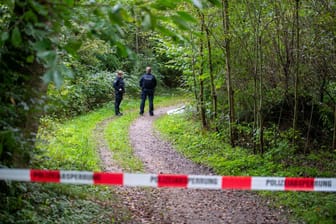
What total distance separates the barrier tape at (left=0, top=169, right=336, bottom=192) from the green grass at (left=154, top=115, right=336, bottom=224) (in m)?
1.88

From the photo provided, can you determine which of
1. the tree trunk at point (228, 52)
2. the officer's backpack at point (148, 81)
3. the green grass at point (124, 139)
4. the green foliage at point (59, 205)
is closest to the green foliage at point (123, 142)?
the green grass at point (124, 139)

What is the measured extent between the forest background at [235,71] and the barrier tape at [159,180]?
0.29 metres

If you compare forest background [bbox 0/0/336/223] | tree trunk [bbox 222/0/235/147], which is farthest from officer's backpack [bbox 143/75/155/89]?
tree trunk [bbox 222/0/235/147]

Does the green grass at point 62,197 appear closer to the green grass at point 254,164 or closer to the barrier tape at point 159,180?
the barrier tape at point 159,180

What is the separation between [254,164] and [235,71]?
11.5ft

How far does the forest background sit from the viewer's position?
12.8 feet

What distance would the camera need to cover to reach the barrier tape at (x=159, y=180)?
15.4 feet

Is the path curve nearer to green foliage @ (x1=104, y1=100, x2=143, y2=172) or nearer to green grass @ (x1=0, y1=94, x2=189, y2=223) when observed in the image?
green foliage @ (x1=104, y1=100, x2=143, y2=172)

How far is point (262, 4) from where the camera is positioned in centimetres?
994

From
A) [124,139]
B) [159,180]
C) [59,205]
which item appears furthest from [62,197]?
[124,139]

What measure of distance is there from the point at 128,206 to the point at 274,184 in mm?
2965

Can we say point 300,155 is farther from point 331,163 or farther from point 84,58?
point 84,58

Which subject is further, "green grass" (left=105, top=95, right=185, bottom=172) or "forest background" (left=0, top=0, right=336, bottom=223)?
"green grass" (left=105, top=95, right=185, bottom=172)

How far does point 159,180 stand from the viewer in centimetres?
486
